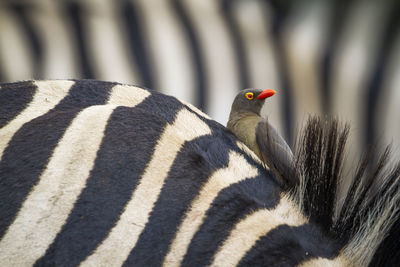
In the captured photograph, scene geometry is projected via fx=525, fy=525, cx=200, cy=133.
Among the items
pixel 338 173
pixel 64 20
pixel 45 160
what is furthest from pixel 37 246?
pixel 64 20

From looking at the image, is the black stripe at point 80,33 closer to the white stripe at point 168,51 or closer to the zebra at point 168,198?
the white stripe at point 168,51

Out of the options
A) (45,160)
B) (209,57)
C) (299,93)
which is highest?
(45,160)

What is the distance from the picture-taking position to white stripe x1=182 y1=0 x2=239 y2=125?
1.38 meters

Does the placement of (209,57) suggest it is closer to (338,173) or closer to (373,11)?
(373,11)

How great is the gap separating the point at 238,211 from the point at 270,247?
4 centimetres

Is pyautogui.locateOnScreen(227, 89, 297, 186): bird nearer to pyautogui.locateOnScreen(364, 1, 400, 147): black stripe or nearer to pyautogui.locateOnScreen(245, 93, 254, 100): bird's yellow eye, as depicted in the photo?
pyautogui.locateOnScreen(245, 93, 254, 100): bird's yellow eye

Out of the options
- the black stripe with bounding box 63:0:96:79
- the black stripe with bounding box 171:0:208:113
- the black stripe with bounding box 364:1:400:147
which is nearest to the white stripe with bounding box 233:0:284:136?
the black stripe with bounding box 171:0:208:113

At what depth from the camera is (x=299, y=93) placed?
4.70ft

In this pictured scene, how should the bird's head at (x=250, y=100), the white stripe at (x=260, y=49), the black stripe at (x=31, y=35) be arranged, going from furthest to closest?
the white stripe at (x=260, y=49) < the black stripe at (x=31, y=35) < the bird's head at (x=250, y=100)

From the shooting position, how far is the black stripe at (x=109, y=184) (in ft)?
1.49

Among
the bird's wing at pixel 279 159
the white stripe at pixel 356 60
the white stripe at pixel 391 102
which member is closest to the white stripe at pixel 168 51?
the white stripe at pixel 356 60

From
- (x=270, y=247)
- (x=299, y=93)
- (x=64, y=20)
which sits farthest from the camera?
(x=299, y=93)

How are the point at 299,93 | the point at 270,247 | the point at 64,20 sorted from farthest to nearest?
the point at 299,93
the point at 64,20
the point at 270,247

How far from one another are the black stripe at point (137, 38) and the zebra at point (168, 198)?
33.5 inches
